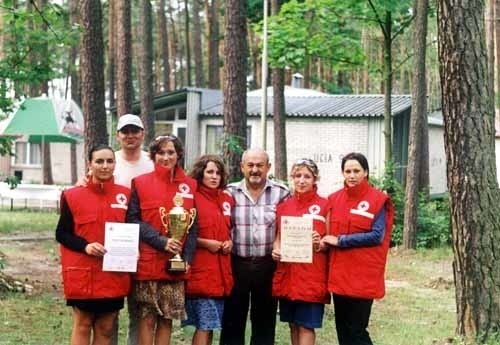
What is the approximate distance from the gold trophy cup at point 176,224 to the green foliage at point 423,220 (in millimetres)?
11420

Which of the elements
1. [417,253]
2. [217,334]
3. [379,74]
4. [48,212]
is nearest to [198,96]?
[48,212]

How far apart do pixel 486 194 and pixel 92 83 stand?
698cm

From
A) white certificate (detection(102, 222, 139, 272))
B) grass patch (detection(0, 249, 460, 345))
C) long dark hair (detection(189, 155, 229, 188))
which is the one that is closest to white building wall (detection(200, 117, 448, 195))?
grass patch (detection(0, 249, 460, 345))

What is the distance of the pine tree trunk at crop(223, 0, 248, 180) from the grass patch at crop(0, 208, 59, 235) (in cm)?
789

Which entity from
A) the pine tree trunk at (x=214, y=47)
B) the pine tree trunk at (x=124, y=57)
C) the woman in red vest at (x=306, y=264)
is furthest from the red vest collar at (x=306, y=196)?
the pine tree trunk at (x=214, y=47)

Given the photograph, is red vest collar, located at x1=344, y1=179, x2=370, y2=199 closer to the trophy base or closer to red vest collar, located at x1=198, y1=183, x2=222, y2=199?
red vest collar, located at x1=198, y1=183, x2=222, y2=199

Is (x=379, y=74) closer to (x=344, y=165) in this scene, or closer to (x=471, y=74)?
(x=471, y=74)

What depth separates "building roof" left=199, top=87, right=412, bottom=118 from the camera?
26.8 m

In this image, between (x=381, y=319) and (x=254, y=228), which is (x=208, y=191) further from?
(x=381, y=319)

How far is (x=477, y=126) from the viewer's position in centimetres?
749

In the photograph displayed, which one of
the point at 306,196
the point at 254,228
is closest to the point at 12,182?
the point at 254,228

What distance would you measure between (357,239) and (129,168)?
5.86ft

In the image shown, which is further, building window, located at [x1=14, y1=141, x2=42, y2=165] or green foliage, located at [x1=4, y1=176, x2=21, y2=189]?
building window, located at [x1=14, y1=141, x2=42, y2=165]

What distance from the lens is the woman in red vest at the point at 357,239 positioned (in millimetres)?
6309
